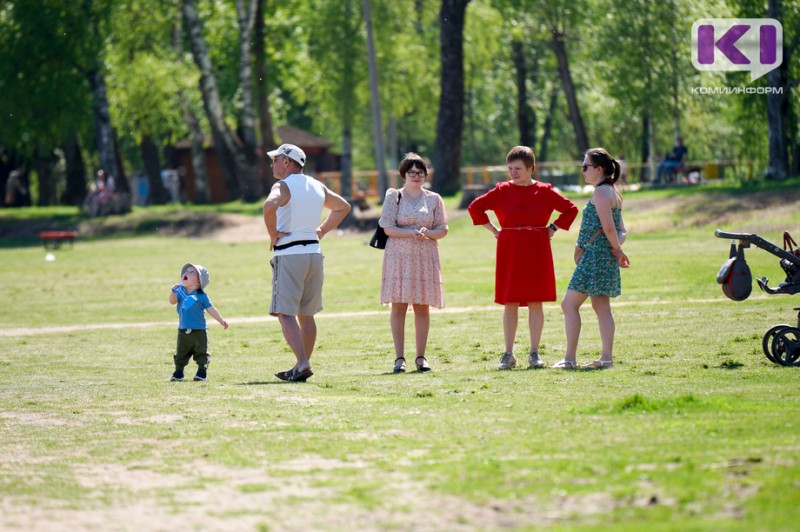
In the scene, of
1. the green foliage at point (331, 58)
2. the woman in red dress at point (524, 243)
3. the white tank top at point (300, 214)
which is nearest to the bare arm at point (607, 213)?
the woman in red dress at point (524, 243)

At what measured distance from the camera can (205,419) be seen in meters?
10.0

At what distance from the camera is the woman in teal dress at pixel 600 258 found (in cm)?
1193

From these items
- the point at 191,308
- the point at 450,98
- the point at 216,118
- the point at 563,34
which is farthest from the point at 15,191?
the point at 191,308

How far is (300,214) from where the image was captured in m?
12.0

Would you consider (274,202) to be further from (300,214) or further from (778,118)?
(778,118)

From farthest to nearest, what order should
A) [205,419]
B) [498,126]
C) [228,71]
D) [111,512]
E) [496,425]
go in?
1. [498,126]
2. [228,71]
3. [205,419]
4. [496,425]
5. [111,512]

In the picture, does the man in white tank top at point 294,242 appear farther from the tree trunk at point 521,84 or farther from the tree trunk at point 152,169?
the tree trunk at point 521,84

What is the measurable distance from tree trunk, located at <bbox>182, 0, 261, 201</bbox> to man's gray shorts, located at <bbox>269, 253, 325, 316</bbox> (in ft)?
125

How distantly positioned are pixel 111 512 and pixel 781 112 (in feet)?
107

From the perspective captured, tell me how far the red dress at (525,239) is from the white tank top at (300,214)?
159 cm

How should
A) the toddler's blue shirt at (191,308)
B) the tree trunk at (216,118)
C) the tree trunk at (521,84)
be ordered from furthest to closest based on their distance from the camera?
the tree trunk at (521,84) → the tree trunk at (216,118) → the toddler's blue shirt at (191,308)

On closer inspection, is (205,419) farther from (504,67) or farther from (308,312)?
(504,67)

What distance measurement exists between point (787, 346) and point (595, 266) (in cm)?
176

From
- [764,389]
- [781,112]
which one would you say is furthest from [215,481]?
[781,112]
